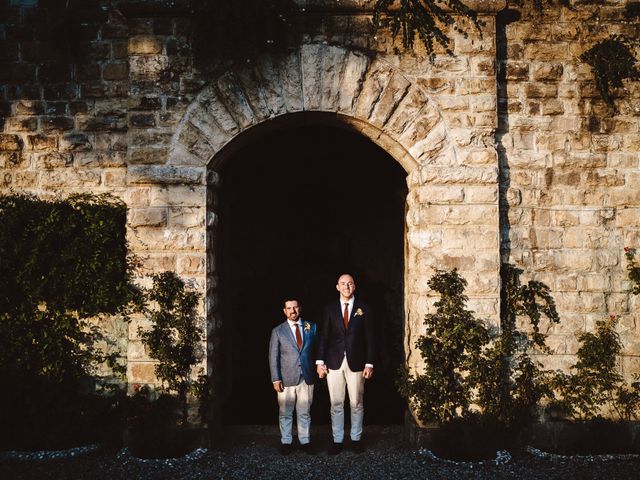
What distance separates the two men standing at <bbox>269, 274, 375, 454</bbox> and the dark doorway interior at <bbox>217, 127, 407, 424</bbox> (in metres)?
3.35

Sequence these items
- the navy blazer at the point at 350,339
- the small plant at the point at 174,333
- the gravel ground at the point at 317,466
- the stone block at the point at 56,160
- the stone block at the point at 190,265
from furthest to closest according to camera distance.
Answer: the stone block at the point at 56,160, the navy blazer at the point at 350,339, the stone block at the point at 190,265, the small plant at the point at 174,333, the gravel ground at the point at 317,466

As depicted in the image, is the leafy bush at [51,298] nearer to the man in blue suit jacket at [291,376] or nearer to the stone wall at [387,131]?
the stone wall at [387,131]

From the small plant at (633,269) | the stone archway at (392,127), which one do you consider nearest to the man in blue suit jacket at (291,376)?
the stone archway at (392,127)

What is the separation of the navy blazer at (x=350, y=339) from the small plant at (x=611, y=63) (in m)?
3.31

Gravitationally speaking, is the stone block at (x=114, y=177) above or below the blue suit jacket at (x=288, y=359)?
above

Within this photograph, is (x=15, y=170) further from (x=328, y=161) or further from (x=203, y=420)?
(x=328, y=161)

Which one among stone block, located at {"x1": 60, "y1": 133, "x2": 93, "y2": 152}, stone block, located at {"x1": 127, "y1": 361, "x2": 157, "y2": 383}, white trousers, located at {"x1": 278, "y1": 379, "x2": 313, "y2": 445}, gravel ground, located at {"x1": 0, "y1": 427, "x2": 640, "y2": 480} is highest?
stone block, located at {"x1": 60, "y1": 133, "x2": 93, "y2": 152}

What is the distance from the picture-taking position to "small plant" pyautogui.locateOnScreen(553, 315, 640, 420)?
538cm

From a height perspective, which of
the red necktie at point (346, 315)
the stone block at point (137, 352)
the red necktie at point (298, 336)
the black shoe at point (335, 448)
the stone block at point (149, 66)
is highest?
the stone block at point (149, 66)

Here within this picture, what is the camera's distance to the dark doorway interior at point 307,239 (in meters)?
8.78

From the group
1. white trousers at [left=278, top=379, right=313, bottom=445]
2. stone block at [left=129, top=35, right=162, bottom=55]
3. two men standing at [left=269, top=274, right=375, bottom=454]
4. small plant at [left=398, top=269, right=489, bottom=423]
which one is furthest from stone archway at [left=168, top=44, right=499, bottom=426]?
white trousers at [left=278, top=379, right=313, bottom=445]

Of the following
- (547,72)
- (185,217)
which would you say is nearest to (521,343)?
(547,72)

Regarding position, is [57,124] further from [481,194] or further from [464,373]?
[464,373]

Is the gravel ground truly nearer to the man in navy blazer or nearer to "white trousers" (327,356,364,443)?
"white trousers" (327,356,364,443)
